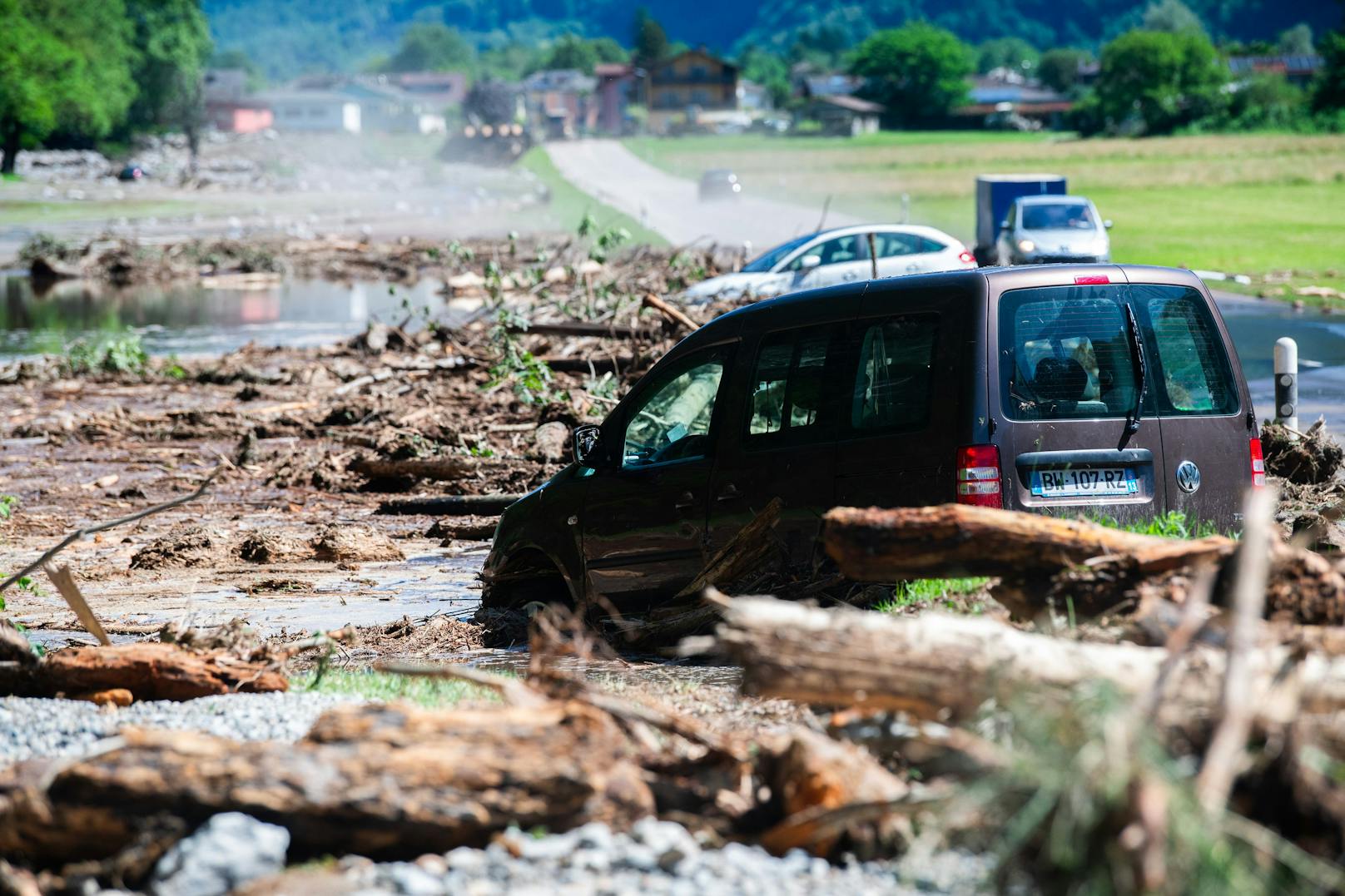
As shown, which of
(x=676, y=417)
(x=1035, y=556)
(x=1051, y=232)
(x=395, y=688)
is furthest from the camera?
(x=1051, y=232)

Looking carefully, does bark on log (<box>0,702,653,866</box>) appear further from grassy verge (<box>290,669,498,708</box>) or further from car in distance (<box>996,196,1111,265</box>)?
car in distance (<box>996,196,1111,265</box>)

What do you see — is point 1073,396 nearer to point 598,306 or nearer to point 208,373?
point 598,306

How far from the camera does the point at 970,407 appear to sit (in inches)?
270

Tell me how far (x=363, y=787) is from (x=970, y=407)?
3629 millimetres

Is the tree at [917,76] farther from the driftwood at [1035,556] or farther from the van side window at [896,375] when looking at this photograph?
the driftwood at [1035,556]

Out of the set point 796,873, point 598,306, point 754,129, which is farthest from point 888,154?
point 796,873

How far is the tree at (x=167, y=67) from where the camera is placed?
14012 cm

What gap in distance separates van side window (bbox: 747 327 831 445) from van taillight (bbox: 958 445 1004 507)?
2.97ft

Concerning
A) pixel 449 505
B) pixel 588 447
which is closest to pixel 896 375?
pixel 588 447

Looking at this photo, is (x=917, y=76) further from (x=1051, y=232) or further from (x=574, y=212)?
(x=1051, y=232)

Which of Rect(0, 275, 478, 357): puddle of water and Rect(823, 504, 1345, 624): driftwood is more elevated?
Rect(823, 504, 1345, 624): driftwood

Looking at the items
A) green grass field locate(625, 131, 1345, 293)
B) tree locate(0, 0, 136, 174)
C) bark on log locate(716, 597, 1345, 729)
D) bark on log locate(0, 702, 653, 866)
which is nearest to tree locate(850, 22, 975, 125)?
green grass field locate(625, 131, 1345, 293)

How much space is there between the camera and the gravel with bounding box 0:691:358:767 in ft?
17.9

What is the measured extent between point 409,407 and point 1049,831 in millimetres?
14705
